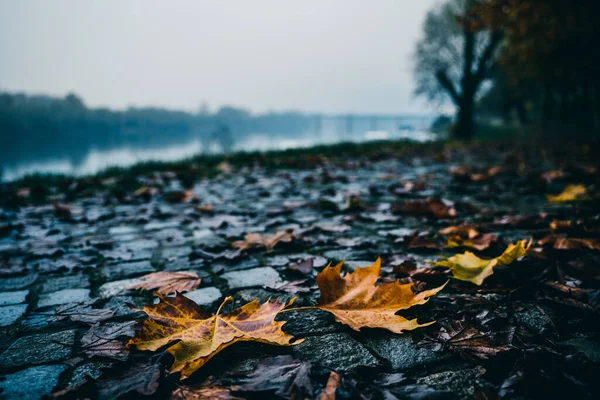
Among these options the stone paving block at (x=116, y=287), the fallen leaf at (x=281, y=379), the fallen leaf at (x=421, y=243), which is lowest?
the stone paving block at (x=116, y=287)

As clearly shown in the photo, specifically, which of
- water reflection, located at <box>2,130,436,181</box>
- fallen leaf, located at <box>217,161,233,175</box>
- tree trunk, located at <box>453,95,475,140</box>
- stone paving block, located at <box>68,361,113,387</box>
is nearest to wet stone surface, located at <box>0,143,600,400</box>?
stone paving block, located at <box>68,361,113,387</box>

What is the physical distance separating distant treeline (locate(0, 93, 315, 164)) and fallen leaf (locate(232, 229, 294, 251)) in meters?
19.2

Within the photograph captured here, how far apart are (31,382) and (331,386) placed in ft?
2.52

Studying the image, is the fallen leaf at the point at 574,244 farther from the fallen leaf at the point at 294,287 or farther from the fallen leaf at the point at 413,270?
the fallen leaf at the point at 294,287

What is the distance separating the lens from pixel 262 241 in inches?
85.6

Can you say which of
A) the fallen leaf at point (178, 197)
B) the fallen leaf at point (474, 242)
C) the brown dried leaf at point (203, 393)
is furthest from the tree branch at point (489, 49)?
the brown dried leaf at point (203, 393)

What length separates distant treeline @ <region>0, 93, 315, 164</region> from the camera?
22328mm

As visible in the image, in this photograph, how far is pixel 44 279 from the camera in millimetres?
1803

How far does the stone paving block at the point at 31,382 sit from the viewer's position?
36.4 inches

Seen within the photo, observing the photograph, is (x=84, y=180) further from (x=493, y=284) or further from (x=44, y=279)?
(x=493, y=284)

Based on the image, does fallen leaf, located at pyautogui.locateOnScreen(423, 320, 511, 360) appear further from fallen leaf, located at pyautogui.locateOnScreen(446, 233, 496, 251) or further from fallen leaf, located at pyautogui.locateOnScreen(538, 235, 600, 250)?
fallen leaf, located at pyautogui.locateOnScreen(538, 235, 600, 250)

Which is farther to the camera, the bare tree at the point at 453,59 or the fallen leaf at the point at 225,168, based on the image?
the bare tree at the point at 453,59

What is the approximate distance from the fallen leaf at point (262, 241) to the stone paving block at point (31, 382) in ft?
3.70

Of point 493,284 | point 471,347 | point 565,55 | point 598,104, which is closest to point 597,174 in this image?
point 493,284
